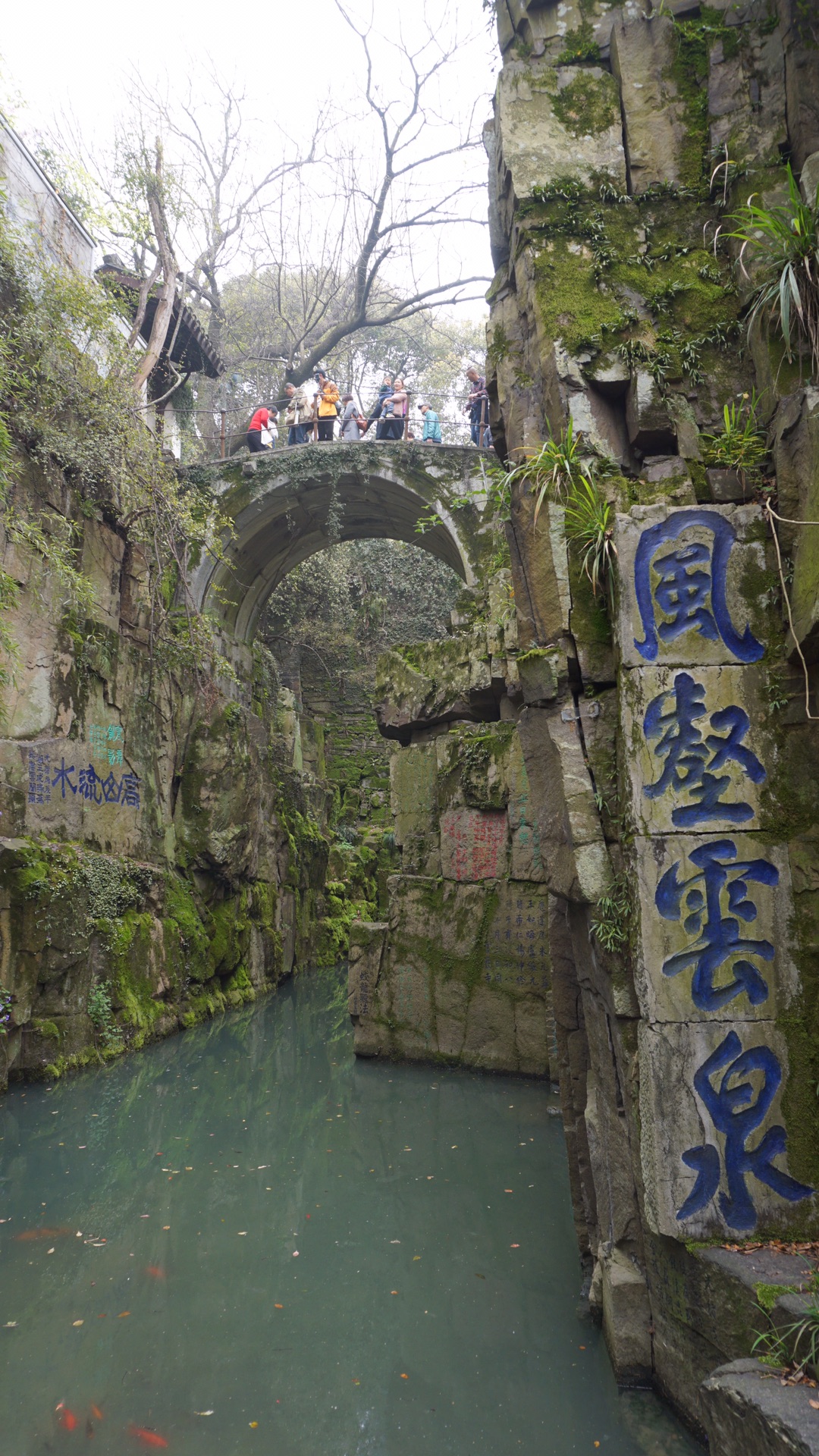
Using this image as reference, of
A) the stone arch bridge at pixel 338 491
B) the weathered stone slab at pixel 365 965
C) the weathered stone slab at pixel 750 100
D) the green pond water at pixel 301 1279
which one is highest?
the stone arch bridge at pixel 338 491

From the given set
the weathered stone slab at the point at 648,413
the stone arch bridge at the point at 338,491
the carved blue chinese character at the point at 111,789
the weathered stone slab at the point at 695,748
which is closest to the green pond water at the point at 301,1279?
the weathered stone slab at the point at 695,748

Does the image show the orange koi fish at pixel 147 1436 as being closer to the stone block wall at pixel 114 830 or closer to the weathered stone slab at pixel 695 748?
the weathered stone slab at pixel 695 748

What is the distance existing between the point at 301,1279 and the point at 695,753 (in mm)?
2958

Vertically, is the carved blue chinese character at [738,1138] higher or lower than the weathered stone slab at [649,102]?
lower

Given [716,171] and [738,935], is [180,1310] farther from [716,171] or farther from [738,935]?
[716,171]

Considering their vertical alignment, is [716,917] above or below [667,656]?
below

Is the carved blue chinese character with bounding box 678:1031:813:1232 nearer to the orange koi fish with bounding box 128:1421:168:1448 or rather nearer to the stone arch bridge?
the orange koi fish with bounding box 128:1421:168:1448

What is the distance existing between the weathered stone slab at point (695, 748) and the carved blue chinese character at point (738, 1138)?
0.71 m

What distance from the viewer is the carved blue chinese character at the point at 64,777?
8320 mm

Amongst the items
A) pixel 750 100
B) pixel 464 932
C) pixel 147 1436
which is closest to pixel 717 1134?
pixel 147 1436

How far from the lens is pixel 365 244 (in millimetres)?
16156

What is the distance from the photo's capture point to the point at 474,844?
303 inches

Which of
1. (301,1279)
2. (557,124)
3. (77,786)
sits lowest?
(301,1279)

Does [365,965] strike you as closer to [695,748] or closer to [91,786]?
[91,786]
